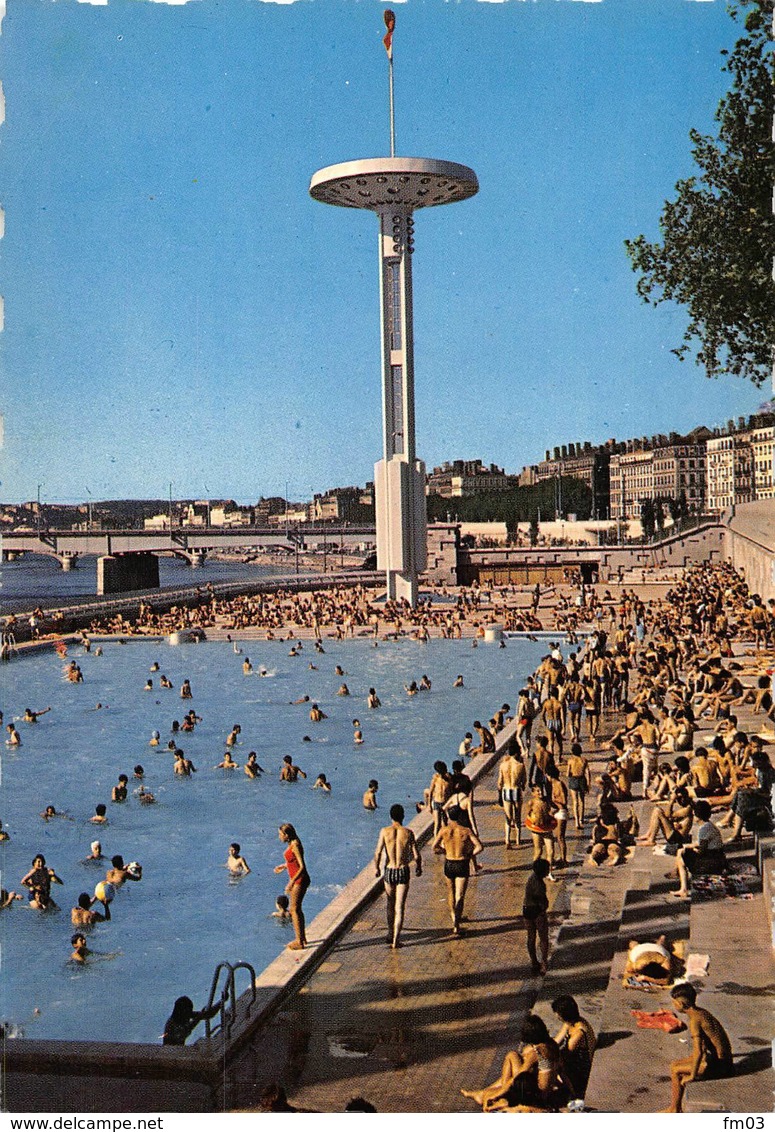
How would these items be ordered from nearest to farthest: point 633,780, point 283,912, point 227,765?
point 283,912 → point 633,780 → point 227,765

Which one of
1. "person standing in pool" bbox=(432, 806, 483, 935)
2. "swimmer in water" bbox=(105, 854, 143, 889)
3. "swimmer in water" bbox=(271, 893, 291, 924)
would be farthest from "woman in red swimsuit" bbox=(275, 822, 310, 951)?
"swimmer in water" bbox=(105, 854, 143, 889)

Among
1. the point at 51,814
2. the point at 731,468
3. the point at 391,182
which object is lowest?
the point at 51,814

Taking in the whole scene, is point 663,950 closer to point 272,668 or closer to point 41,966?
point 41,966

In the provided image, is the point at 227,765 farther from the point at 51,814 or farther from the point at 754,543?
the point at 754,543

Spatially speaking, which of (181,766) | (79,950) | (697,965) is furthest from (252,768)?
(697,965)

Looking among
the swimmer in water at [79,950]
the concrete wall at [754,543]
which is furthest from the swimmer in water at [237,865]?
the concrete wall at [754,543]

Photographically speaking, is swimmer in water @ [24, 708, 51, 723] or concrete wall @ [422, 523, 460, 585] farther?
concrete wall @ [422, 523, 460, 585]

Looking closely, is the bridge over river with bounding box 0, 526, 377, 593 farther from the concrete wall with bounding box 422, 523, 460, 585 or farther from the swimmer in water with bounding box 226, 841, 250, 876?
the swimmer in water with bounding box 226, 841, 250, 876
